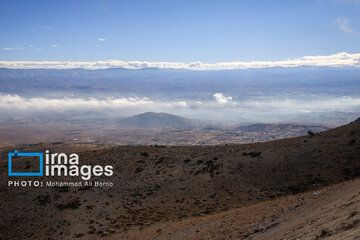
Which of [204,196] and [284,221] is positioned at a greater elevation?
[284,221]

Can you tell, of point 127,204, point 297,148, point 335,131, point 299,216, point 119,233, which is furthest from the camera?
point 335,131

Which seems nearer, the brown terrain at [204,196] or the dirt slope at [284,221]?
the dirt slope at [284,221]

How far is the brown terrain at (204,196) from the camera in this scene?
17.9m

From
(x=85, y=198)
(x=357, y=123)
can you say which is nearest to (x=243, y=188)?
(x=85, y=198)

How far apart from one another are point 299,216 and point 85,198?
16985mm

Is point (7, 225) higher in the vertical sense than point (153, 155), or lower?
lower

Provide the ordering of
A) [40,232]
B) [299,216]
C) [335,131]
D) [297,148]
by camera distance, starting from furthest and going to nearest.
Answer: [335,131]
[297,148]
[40,232]
[299,216]

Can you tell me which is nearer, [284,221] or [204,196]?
[284,221]

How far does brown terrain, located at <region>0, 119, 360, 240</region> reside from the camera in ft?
58.7

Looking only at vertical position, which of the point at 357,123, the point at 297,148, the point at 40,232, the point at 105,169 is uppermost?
the point at 357,123

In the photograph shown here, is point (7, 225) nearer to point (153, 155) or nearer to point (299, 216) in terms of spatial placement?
point (153, 155)

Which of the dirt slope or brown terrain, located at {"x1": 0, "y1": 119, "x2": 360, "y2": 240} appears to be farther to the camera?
brown terrain, located at {"x1": 0, "y1": 119, "x2": 360, "y2": 240}

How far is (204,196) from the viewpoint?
2444 cm

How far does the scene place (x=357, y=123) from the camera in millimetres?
33375
